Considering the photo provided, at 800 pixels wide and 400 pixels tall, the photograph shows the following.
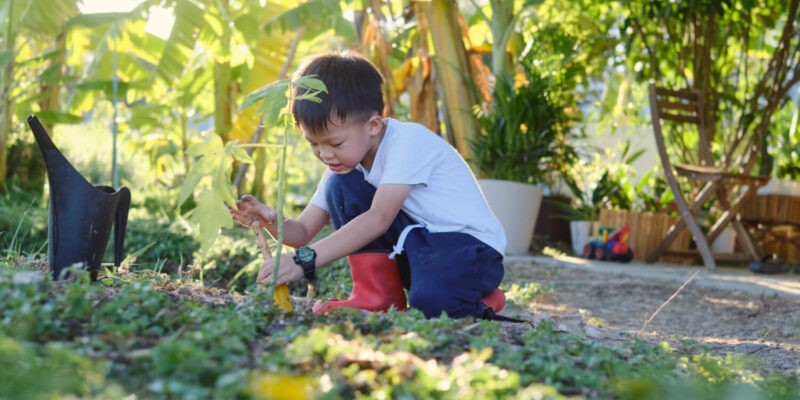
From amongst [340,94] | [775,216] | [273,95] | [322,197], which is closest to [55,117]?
[322,197]

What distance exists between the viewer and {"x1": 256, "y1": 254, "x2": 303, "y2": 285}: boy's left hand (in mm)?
2572

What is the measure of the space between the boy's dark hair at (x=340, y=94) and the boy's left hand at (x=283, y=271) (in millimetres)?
441

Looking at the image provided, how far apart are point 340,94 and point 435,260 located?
0.63 metres

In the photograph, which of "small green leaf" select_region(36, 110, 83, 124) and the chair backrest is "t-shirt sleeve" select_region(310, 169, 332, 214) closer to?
the chair backrest

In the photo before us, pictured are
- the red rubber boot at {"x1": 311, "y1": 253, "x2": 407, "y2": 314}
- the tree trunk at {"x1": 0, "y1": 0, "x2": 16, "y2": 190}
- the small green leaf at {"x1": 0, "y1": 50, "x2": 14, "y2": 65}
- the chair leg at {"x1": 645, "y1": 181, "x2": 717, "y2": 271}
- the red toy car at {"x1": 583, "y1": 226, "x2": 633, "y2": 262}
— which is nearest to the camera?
the red rubber boot at {"x1": 311, "y1": 253, "x2": 407, "y2": 314}

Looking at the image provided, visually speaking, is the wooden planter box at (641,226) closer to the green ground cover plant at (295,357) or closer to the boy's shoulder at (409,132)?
the boy's shoulder at (409,132)

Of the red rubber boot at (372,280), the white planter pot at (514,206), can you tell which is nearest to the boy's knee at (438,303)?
the red rubber boot at (372,280)

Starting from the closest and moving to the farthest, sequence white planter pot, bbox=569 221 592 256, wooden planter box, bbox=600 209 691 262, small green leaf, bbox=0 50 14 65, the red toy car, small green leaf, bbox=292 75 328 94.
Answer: small green leaf, bbox=292 75 328 94, small green leaf, bbox=0 50 14 65, the red toy car, wooden planter box, bbox=600 209 691 262, white planter pot, bbox=569 221 592 256

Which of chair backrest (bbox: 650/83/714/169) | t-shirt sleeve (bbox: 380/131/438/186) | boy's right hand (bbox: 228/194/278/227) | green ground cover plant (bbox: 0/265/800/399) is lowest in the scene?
green ground cover plant (bbox: 0/265/800/399)

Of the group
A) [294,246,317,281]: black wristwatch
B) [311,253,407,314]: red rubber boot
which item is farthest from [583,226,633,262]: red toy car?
[294,246,317,281]: black wristwatch

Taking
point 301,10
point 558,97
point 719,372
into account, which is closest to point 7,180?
point 301,10

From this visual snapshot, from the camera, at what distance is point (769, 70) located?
26.6 feet

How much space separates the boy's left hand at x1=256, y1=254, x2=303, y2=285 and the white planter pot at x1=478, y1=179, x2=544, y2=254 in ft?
15.5

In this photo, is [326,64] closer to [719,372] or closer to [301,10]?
[719,372]
